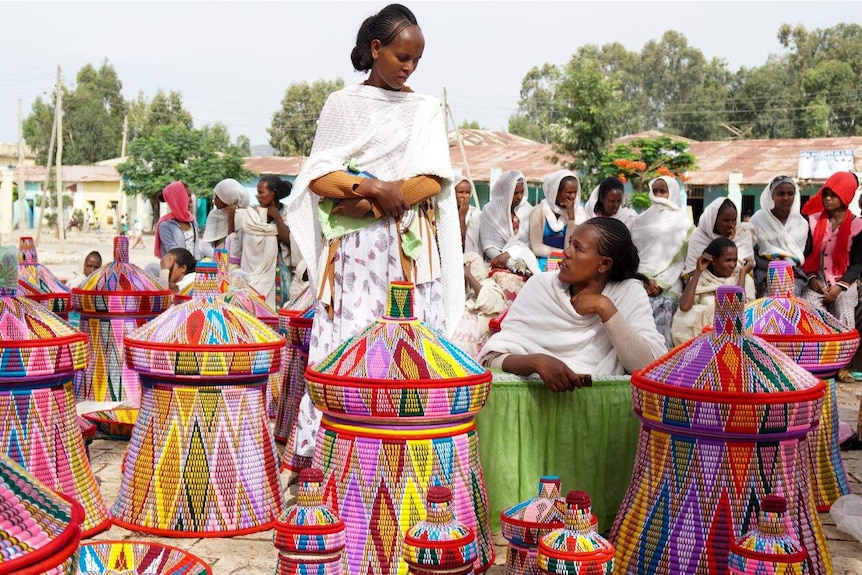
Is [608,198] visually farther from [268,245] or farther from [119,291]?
[119,291]

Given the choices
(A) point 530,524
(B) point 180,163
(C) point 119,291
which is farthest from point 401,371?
(B) point 180,163

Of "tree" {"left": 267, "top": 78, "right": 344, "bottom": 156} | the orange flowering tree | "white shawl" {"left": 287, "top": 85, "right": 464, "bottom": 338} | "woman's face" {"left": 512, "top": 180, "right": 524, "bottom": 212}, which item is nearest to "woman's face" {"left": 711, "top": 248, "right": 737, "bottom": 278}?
"woman's face" {"left": 512, "top": 180, "right": 524, "bottom": 212}

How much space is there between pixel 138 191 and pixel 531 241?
34510 mm

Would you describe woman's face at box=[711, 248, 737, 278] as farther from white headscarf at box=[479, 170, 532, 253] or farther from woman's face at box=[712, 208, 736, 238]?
white headscarf at box=[479, 170, 532, 253]

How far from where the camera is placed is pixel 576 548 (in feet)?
8.63

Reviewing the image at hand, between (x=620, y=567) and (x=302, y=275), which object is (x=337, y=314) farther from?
(x=302, y=275)

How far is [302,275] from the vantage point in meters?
9.02

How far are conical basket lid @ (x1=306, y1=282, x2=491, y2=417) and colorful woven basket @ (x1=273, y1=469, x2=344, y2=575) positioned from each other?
1.47 ft

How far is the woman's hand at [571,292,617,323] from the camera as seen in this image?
4.22m

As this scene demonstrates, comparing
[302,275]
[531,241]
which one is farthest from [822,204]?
[302,275]

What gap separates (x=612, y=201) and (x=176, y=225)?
12.7 ft

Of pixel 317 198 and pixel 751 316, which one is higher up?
pixel 317 198

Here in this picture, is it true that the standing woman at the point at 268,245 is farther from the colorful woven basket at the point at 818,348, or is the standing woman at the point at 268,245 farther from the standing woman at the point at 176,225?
the colorful woven basket at the point at 818,348

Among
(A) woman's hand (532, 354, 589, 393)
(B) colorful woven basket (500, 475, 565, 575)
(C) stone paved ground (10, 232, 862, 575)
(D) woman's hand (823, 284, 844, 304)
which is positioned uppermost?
(A) woman's hand (532, 354, 589, 393)
